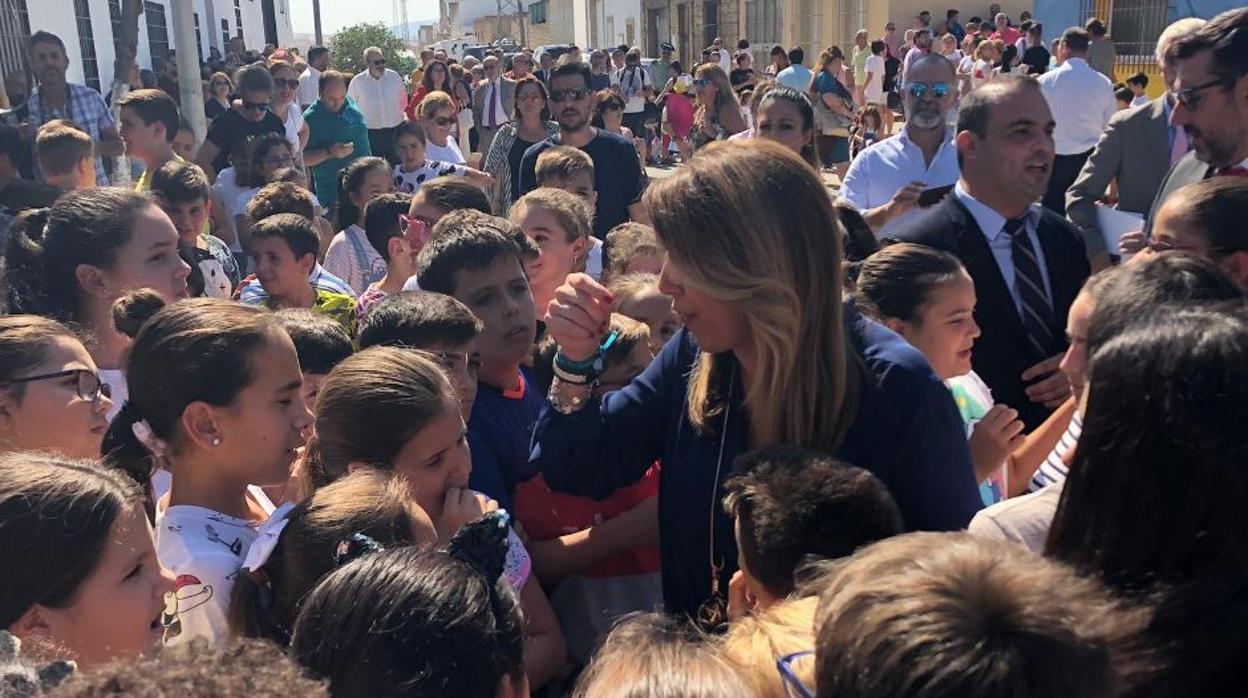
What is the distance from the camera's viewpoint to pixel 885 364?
6.59 ft

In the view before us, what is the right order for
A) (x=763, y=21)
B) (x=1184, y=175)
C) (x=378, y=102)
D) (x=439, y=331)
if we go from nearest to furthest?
1. (x=439, y=331)
2. (x=1184, y=175)
3. (x=378, y=102)
4. (x=763, y=21)

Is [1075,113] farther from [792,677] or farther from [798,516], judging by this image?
[792,677]

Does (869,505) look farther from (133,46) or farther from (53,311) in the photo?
(133,46)

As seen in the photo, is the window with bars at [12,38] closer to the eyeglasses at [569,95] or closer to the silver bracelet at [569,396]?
the eyeglasses at [569,95]

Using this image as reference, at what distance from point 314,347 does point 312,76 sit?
11.5 m

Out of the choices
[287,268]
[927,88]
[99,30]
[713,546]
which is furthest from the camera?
[99,30]

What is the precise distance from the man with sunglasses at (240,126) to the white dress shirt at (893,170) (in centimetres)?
456

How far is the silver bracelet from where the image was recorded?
234 centimetres

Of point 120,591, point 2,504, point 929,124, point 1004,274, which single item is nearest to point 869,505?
point 120,591

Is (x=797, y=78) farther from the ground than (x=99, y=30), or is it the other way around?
(x=99, y=30)

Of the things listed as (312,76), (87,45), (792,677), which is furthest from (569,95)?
(87,45)

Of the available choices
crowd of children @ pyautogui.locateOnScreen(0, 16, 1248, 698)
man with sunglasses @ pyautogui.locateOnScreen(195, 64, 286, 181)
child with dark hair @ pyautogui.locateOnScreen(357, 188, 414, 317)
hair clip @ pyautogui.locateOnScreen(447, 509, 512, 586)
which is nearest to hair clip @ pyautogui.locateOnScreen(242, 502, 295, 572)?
crowd of children @ pyautogui.locateOnScreen(0, 16, 1248, 698)

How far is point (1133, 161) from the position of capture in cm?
512

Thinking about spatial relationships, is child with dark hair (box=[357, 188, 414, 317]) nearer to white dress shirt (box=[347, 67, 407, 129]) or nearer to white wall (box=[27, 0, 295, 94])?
white dress shirt (box=[347, 67, 407, 129])
